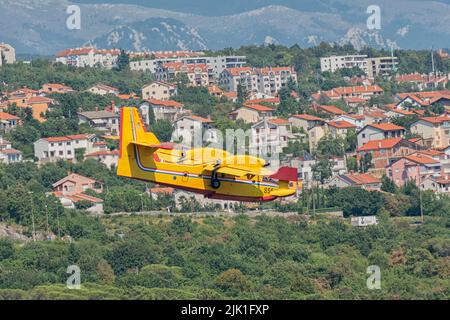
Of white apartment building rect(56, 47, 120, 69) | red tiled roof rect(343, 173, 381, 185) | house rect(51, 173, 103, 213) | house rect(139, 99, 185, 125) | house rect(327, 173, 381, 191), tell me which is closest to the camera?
house rect(51, 173, 103, 213)

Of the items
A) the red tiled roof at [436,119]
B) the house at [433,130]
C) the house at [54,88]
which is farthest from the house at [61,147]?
the red tiled roof at [436,119]

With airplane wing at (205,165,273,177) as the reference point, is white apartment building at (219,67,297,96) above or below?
below

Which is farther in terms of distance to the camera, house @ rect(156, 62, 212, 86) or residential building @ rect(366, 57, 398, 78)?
residential building @ rect(366, 57, 398, 78)

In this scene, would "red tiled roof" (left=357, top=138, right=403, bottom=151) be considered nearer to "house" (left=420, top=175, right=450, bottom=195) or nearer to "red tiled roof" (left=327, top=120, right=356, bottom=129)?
"red tiled roof" (left=327, top=120, right=356, bottom=129)

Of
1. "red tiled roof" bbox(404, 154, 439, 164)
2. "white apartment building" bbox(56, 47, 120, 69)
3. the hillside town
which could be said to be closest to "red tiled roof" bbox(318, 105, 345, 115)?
the hillside town

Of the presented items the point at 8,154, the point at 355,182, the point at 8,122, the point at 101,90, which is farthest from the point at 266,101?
the point at 355,182

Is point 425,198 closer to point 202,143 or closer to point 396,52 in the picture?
point 202,143

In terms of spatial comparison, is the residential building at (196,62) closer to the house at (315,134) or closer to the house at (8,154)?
the house at (315,134)

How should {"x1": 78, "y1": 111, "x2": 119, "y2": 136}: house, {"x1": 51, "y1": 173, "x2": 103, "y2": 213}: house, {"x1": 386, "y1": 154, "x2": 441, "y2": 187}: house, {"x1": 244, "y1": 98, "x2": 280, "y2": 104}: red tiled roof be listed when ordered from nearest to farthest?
{"x1": 51, "y1": 173, "x2": 103, "y2": 213}: house
{"x1": 386, "y1": 154, "x2": 441, "y2": 187}: house
{"x1": 78, "y1": 111, "x2": 119, "y2": 136}: house
{"x1": 244, "y1": 98, "x2": 280, "y2": 104}: red tiled roof
